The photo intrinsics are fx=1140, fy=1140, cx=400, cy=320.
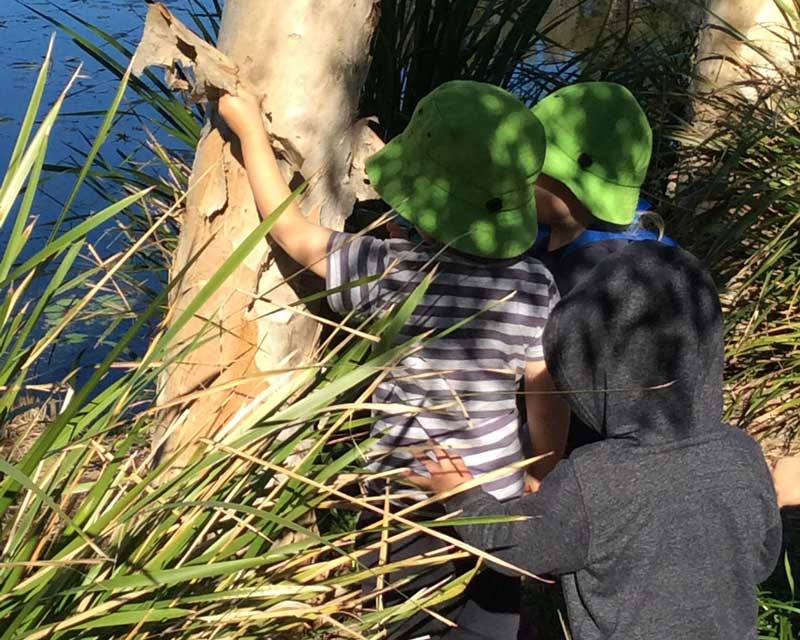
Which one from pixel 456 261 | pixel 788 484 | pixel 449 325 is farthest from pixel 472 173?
pixel 788 484

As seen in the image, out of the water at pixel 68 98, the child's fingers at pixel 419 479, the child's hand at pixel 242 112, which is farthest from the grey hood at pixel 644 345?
the water at pixel 68 98

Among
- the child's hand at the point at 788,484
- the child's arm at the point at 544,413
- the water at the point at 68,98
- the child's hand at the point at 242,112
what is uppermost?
the child's hand at the point at 242,112

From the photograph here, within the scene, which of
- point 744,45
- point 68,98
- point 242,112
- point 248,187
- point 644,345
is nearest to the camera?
point 644,345

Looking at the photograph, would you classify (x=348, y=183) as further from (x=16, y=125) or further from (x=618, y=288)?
(x=16, y=125)

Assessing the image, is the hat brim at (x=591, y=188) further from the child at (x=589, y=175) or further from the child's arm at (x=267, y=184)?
the child's arm at (x=267, y=184)

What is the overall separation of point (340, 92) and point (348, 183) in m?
0.25

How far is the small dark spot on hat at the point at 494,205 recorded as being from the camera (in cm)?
222

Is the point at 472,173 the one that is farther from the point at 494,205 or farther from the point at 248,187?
the point at 248,187

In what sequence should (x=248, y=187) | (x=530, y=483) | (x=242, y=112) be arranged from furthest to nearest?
(x=530, y=483)
(x=248, y=187)
(x=242, y=112)

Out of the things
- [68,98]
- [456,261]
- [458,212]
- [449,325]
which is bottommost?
[68,98]

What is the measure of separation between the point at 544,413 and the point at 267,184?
2.45 ft

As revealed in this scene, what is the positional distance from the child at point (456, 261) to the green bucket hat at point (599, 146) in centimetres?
41

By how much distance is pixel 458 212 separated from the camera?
221cm

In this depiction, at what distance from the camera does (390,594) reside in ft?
8.08
